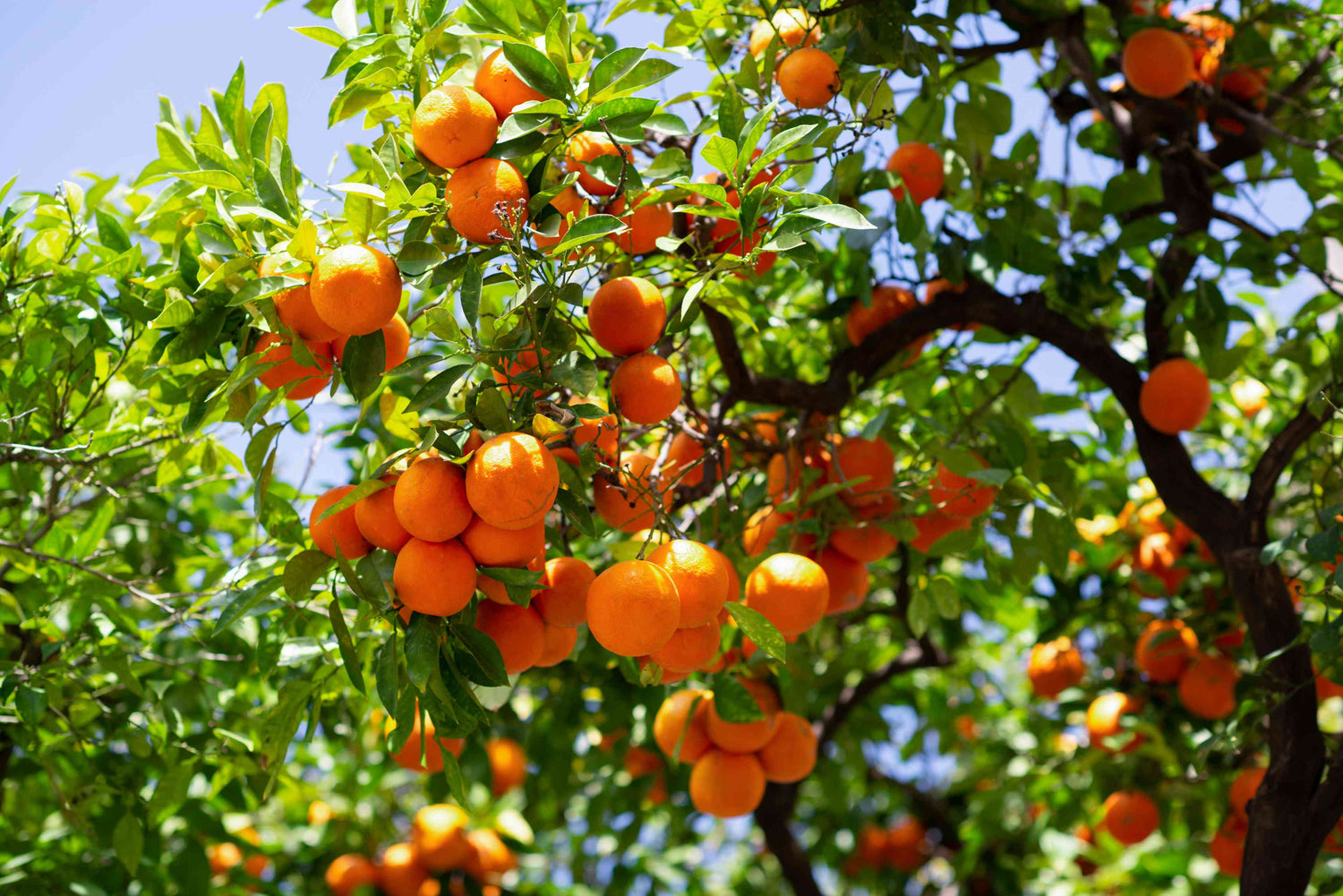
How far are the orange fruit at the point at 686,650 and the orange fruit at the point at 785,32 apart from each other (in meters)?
0.76

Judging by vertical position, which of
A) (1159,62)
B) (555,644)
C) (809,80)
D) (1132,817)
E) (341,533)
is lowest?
(1132,817)

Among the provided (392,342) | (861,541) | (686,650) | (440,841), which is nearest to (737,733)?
(861,541)

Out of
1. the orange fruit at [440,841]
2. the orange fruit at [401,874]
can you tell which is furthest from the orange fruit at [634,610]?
the orange fruit at [401,874]

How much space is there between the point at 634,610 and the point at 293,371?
1.56ft

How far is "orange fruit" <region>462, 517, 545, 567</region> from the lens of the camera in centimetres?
105

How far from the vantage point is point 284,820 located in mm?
3047

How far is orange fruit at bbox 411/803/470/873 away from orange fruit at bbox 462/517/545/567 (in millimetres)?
1647

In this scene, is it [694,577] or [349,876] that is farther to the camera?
[349,876]

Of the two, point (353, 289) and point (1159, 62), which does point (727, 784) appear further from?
point (1159, 62)

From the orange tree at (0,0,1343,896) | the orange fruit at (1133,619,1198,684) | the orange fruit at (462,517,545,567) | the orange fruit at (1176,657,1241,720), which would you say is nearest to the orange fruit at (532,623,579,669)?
the orange tree at (0,0,1343,896)

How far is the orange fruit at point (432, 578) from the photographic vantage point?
1028 millimetres

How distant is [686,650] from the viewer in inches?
45.4

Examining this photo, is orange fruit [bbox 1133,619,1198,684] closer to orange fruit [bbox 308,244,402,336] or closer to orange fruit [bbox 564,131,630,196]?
Answer: orange fruit [bbox 564,131,630,196]

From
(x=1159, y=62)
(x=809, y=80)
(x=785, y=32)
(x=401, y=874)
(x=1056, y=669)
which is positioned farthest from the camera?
(x=401, y=874)
